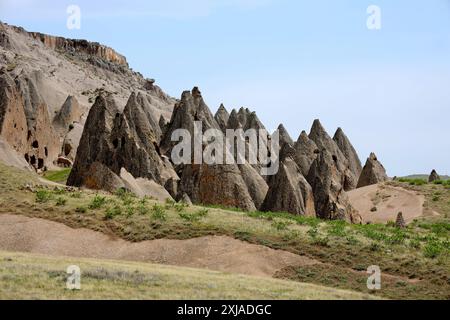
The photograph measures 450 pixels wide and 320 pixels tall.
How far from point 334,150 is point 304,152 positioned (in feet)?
26.6

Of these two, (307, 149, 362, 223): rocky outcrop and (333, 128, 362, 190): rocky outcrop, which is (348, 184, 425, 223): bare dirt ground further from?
(333, 128, 362, 190): rocky outcrop

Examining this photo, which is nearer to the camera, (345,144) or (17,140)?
(17,140)

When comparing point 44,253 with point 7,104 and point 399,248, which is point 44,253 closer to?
point 399,248

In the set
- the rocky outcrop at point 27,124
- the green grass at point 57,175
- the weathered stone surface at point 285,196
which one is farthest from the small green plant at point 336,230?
the rocky outcrop at point 27,124

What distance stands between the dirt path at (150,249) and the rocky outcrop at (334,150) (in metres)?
38.8

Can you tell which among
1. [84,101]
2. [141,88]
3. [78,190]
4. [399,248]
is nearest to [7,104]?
[78,190]

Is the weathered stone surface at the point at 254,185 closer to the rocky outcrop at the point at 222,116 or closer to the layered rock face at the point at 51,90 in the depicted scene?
the layered rock face at the point at 51,90

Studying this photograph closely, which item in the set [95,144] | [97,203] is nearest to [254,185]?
[95,144]

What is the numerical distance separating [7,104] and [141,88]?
5007 inches

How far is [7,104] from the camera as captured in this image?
60.5m

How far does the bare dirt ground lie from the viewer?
5544 cm

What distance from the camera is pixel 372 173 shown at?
216 ft

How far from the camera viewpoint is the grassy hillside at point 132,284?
18016 millimetres
